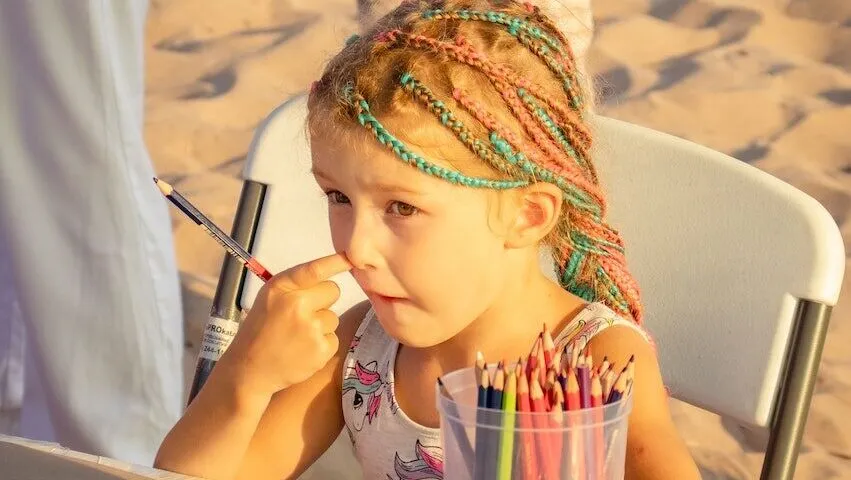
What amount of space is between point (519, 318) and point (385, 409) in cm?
20

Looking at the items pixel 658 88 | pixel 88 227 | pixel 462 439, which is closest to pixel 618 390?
pixel 462 439

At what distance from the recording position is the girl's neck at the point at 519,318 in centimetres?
131

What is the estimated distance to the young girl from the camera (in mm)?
1132

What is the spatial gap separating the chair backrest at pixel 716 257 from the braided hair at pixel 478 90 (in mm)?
159

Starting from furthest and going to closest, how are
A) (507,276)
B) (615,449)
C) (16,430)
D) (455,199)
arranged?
(16,430), (507,276), (455,199), (615,449)

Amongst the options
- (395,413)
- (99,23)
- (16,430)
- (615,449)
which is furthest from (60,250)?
(615,449)

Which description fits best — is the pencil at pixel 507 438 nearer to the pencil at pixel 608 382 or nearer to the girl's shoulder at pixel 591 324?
the pencil at pixel 608 382

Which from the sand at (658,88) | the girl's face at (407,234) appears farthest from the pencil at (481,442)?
the sand at (658,88)

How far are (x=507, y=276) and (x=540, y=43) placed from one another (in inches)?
9.6

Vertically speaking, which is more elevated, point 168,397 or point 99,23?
point 99,23

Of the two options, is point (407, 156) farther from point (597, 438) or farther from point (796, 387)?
point (796, 387)

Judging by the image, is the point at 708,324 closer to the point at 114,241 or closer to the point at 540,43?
the point at 540,43

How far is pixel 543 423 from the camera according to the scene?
0.79 metres

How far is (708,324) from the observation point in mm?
1364
